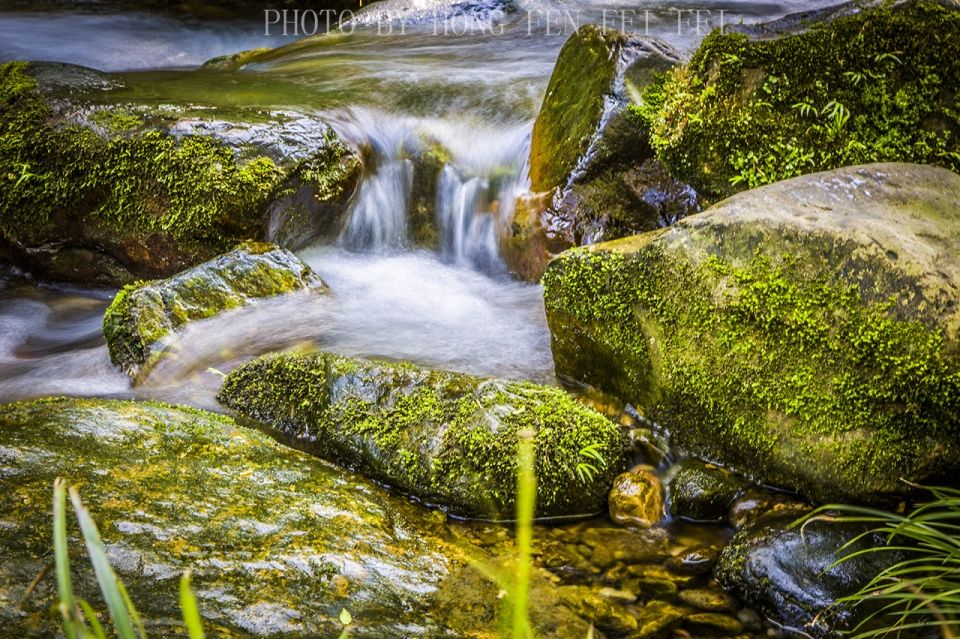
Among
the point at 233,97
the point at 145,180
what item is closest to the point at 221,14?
the point at 233,97

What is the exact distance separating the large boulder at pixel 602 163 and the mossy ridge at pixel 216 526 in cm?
321

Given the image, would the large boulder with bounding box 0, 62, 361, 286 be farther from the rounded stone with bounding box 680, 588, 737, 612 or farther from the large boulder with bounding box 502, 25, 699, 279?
the rounded stone with bounding box 680, 588, 737, 612

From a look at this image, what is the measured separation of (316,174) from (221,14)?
30.1ft

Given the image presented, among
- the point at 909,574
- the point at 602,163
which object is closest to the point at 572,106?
the point at 602,163

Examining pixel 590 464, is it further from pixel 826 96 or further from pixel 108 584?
pixel 108 584

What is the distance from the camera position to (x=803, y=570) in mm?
3297

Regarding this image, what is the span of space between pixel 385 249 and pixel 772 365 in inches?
177

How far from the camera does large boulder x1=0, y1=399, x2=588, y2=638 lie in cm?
245

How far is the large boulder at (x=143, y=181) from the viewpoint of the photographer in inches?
263

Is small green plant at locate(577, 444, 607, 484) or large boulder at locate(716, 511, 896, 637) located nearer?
large boulder at locate(716, 511, 896, 637)

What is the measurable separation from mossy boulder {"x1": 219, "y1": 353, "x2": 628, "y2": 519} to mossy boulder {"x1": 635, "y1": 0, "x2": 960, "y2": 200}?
2.16 metres

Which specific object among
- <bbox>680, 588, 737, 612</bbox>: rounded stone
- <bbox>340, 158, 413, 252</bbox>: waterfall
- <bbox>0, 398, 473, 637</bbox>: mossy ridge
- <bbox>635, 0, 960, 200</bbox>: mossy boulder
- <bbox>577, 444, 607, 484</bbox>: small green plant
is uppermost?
<bbox>635, 0, 960, 200</bbox>: mossy boulder

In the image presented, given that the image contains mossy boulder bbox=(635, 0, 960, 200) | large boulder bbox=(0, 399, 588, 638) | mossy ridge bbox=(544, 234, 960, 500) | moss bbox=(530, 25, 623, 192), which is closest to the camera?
large boulder bbox=(0, 399, 588, 638)

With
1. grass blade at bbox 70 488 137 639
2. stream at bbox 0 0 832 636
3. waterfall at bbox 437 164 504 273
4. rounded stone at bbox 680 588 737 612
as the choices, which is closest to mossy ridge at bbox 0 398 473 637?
stream at bbox 0 0 832 636
